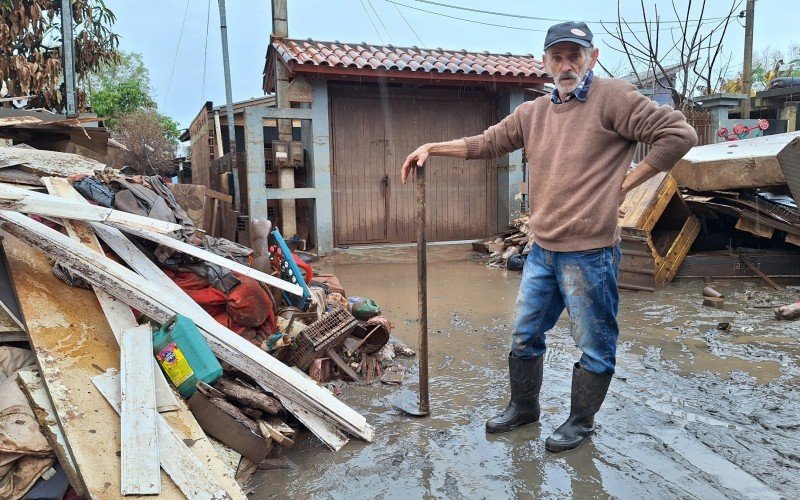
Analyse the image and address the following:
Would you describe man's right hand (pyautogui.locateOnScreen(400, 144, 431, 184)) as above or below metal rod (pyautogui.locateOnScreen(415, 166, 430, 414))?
above

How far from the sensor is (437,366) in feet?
13.2

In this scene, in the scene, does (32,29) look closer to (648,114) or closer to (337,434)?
(337,434)

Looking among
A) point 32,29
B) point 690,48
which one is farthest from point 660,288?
point 690,48

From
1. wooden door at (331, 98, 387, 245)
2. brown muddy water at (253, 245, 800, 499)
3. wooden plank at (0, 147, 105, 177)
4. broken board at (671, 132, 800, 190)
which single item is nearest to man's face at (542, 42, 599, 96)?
brown muddy water at (253, 245, 800, 499)

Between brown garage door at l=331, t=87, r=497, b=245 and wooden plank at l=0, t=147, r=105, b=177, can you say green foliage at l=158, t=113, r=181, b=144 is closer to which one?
brown garage door at l=331, t=87, r=497, b=245

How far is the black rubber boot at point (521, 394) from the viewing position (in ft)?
9.46

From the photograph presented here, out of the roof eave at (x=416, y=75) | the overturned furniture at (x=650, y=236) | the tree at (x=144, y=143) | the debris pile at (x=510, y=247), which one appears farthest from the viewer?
the tree at (x=144, y=143)

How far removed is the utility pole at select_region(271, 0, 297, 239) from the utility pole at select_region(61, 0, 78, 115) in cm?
320

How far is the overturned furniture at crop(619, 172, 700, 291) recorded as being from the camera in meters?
6.13

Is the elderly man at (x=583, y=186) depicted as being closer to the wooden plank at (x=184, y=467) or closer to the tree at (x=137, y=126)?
the wooden plank at (x=184, y=467)

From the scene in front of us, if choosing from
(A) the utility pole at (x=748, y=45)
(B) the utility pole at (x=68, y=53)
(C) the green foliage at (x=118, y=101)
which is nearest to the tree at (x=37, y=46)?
(B) the utility pole at (x=68, y=53)

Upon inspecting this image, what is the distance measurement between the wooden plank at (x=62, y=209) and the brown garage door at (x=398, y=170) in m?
6.18

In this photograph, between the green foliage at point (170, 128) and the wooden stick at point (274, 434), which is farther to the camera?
the green foliage at point (170, 128)

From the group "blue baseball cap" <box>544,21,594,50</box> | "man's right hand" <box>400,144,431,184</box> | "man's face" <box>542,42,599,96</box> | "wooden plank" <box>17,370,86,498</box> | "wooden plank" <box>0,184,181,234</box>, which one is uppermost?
"blue baseball cap" <box>544,21,594,50</box>
